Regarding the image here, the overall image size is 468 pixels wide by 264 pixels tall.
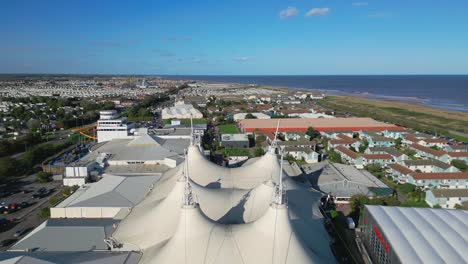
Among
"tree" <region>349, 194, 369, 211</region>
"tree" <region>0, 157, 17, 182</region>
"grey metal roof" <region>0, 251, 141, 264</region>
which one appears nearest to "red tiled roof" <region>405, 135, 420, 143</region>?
"tree" <region>349, 194, 369, 211</region>

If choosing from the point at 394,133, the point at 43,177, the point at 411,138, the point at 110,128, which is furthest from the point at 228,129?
the point at 43,177

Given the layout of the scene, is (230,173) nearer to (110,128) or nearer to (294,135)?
(294,135)

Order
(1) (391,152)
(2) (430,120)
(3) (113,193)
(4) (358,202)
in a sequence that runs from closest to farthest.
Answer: (3) (113,193)
(4) (358,202)
(1) (391,152)
(2) (430,120)

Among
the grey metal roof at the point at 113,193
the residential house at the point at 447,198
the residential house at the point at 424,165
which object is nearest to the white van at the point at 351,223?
the residential house at the point at 447,198

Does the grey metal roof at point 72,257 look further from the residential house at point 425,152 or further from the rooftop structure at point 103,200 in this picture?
the residential house at point 425,152

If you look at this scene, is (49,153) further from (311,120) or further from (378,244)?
(311,120)

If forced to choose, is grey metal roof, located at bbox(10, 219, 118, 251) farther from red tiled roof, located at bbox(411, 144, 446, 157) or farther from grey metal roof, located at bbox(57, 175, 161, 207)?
red tiled roof, located at bbox(411, 144, 446, 157)

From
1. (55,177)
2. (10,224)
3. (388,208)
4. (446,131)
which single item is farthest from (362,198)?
(446,131)
